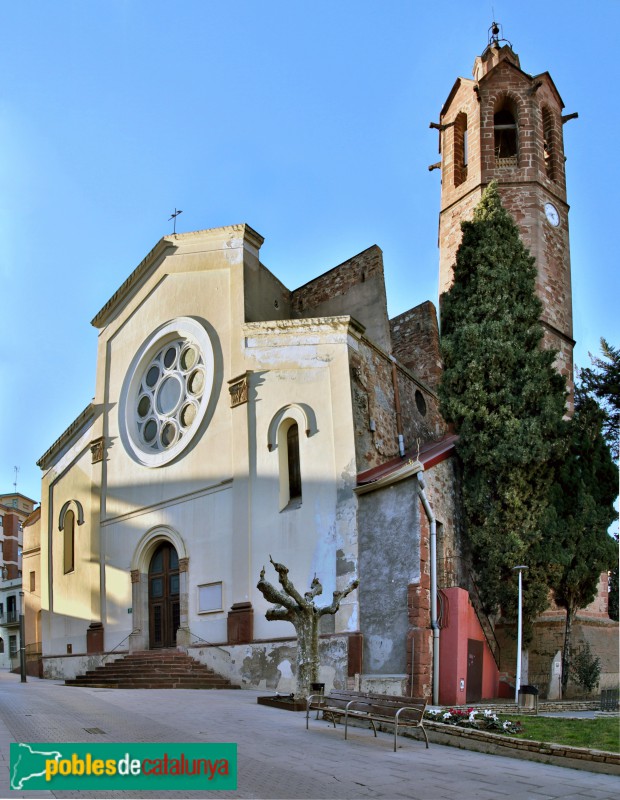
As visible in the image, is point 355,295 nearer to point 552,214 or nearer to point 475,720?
point 552,214

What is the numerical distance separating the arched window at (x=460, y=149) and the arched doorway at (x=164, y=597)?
16.0 meters

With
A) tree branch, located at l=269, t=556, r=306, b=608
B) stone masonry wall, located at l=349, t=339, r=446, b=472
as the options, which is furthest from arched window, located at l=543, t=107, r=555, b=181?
tree branch, located at l=269, t=556, r=306, b=608

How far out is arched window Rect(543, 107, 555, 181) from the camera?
29409 millimetres

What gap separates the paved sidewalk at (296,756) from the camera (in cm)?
840

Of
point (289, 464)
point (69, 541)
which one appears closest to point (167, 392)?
point (289, 464)

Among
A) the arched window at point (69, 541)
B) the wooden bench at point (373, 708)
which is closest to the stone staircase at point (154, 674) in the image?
the arched window at point (69, 541)

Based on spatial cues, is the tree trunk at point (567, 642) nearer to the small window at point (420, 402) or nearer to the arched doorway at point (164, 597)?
the small window at point (420, 402)

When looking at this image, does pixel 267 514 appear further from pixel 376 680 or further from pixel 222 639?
pixel 376 680

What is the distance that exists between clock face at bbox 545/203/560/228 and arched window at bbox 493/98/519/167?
2351 millimetres

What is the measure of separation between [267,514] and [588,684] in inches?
348

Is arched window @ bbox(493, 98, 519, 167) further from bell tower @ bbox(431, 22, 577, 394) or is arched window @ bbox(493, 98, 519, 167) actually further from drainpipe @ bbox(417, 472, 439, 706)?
drainpipe @ bbox(417, 472, 439, 706)

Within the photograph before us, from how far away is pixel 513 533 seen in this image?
69.1ft

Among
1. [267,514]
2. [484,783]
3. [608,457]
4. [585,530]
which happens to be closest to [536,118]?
[608,457]

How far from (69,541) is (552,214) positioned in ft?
64.9
